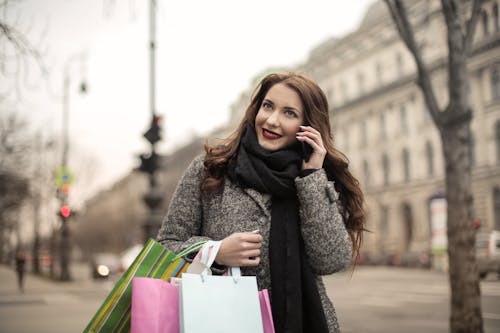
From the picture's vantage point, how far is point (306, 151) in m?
2.56

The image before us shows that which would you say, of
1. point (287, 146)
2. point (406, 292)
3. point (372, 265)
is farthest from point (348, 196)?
point (372, 265)

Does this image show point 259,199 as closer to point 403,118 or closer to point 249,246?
point 249,246

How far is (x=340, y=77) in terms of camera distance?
5538 centimetres

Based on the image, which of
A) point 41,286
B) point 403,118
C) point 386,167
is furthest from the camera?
point 386,167

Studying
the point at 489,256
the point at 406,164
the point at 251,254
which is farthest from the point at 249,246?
the point at 406,164

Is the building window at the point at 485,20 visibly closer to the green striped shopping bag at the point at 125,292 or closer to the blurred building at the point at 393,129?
the green striped shopping bag at the point at 125,292

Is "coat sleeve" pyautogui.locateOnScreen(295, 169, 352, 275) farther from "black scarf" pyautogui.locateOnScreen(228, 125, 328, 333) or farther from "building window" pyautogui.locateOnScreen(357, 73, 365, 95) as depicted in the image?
"building window" pyautogui.locateOnScreen(357, 73, 365, 95)

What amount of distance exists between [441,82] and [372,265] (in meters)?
14.1

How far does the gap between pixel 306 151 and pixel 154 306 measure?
95 cm

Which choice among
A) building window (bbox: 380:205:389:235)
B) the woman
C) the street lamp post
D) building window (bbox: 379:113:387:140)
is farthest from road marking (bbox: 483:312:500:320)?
building window (bbox: 379:113:387:140)

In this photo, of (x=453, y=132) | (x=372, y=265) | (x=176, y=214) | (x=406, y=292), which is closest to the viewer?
(x=176, y=214)

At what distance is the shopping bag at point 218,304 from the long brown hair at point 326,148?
0.56 meters

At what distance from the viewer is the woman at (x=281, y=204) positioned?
2.35 metres

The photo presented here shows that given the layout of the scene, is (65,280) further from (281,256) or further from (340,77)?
(340,77)
